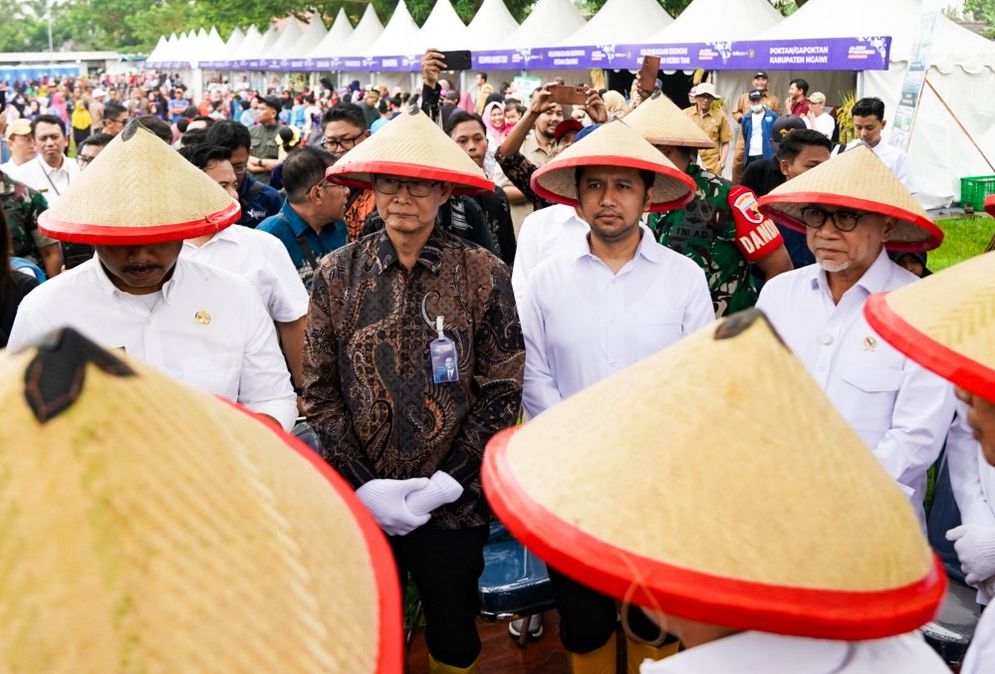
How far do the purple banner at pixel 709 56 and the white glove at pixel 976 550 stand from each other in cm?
1221

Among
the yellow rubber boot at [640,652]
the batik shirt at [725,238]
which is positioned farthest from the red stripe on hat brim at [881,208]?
the yellow rubber boot at [640,652]

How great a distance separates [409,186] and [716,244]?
5.63 feet

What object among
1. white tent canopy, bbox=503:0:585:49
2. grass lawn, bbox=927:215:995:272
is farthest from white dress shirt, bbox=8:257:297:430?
white tent canopy, bbox=503:0:585:49

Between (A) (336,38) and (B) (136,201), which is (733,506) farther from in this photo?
(A) (336,38)

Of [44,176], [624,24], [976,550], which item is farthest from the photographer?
[624,24]

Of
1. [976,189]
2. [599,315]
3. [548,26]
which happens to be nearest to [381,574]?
[599,315]

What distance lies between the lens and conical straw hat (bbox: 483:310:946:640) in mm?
1116

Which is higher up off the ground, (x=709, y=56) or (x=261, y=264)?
(x=261, y=264)

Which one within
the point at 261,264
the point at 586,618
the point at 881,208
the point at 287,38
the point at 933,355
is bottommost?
the point at 287,38

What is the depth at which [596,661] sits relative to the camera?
318cm

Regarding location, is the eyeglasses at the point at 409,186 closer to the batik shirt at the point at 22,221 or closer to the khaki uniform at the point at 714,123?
the batik shirt at the point at 22,221

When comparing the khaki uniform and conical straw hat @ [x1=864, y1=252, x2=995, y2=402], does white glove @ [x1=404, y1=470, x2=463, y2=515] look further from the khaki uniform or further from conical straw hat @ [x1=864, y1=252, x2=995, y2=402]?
the khaki uniform

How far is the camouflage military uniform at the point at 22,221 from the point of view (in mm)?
4785

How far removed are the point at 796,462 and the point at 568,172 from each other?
253 cm
